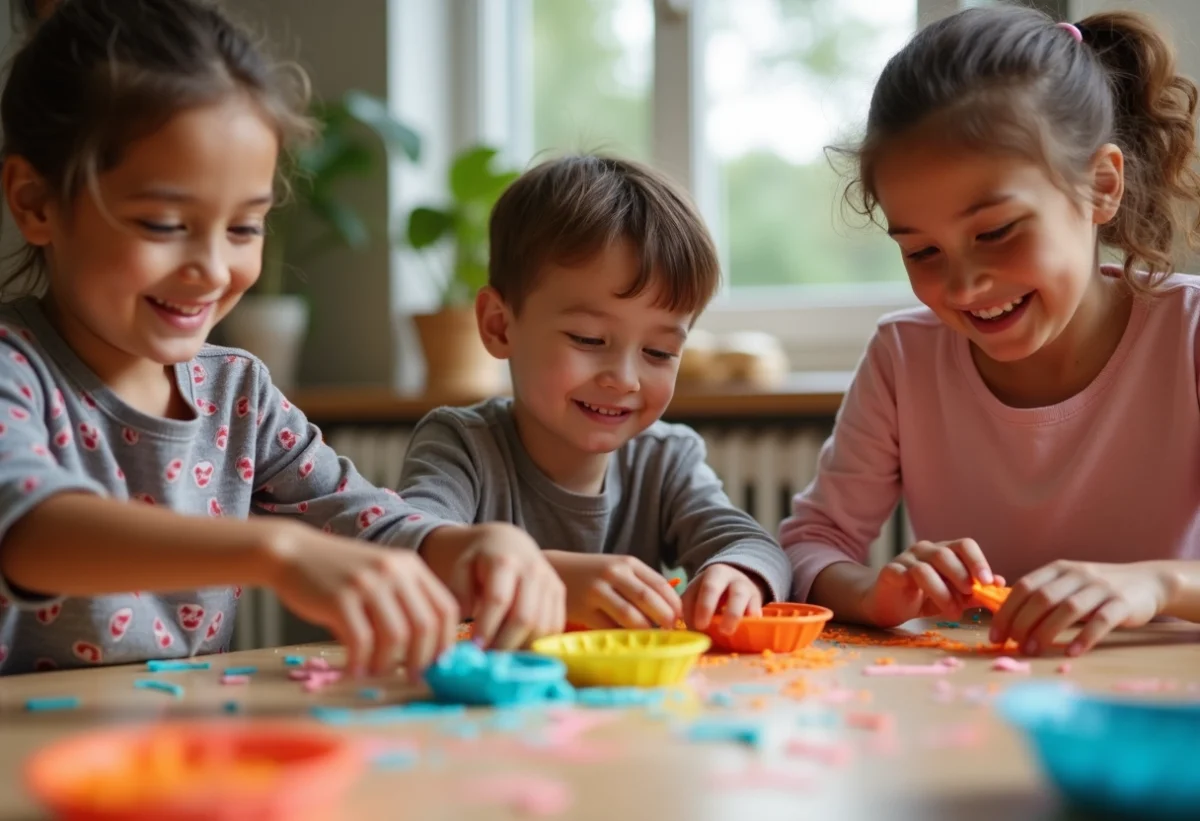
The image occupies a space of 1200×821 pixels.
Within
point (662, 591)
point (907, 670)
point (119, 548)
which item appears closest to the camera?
point (119, 548)

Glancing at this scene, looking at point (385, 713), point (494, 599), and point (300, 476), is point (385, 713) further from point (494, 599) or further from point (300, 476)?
point (300, 476)

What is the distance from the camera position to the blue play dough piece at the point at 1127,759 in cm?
55

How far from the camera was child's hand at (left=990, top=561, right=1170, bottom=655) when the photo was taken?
102 centimetres

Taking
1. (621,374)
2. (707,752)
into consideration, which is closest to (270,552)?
(707,752)

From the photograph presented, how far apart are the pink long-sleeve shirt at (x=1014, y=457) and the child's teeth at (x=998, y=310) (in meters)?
0.17

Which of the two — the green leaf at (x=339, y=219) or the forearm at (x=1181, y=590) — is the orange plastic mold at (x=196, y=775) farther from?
the green leaf at (x=339, y=219)

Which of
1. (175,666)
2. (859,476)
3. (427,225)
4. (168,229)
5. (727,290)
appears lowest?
(175,666)

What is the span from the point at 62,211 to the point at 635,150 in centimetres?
212

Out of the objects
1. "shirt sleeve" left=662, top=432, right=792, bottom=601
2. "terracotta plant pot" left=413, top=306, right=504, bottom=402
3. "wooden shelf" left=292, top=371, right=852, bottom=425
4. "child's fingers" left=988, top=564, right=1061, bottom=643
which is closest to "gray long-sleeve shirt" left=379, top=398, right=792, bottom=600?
"shirt sleeve" left=662, top=432, right=792, bottom=601

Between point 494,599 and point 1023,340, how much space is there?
2.30 ft

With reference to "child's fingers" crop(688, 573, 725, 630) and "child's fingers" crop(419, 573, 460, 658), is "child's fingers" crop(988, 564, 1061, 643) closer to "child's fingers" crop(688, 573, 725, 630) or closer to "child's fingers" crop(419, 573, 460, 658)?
"child's fingers" crop(688, 573, 725, 630)

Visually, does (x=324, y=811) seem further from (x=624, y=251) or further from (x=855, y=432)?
(x=855, y=432)

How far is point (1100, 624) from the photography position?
1017mm

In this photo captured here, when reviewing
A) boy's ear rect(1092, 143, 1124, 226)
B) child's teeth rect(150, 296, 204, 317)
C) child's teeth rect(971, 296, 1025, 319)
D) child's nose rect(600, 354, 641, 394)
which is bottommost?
child's nose rect(600, 354, 641, 394)
